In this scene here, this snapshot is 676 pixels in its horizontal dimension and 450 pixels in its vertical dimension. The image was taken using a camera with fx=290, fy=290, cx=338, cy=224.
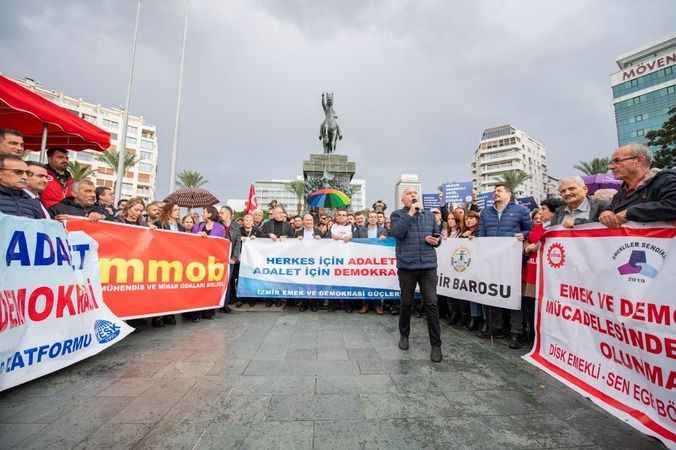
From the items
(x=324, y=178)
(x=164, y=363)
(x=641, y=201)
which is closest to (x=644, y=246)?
(x=641, y=201)

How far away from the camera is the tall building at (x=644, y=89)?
4891cm

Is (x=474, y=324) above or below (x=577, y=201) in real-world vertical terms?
below

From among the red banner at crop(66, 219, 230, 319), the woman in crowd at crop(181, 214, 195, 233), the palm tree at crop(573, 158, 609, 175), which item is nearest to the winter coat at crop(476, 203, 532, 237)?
the red banner at crop(66, 219, 230, 319)

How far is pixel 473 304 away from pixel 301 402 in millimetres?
3363

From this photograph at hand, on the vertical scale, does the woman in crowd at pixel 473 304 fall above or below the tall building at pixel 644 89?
below

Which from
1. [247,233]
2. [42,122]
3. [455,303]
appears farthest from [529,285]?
[42,122]

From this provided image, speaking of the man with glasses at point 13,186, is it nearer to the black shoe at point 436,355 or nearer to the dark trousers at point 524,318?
the black shoe at point 436,355

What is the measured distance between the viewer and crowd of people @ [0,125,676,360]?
7.72ft

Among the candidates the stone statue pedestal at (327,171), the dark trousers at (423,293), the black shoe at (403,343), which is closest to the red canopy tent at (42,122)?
the dark trousers at (423,293)

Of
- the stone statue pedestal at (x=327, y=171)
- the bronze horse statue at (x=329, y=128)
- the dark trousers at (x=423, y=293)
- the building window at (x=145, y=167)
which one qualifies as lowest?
the dark trousers at (x=423, y=293)

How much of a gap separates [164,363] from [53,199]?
2828 mm

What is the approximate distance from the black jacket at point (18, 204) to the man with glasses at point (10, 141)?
0.58 meters

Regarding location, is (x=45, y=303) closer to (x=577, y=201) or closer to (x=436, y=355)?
(x=436, y=355)

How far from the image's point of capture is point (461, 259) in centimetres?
480
